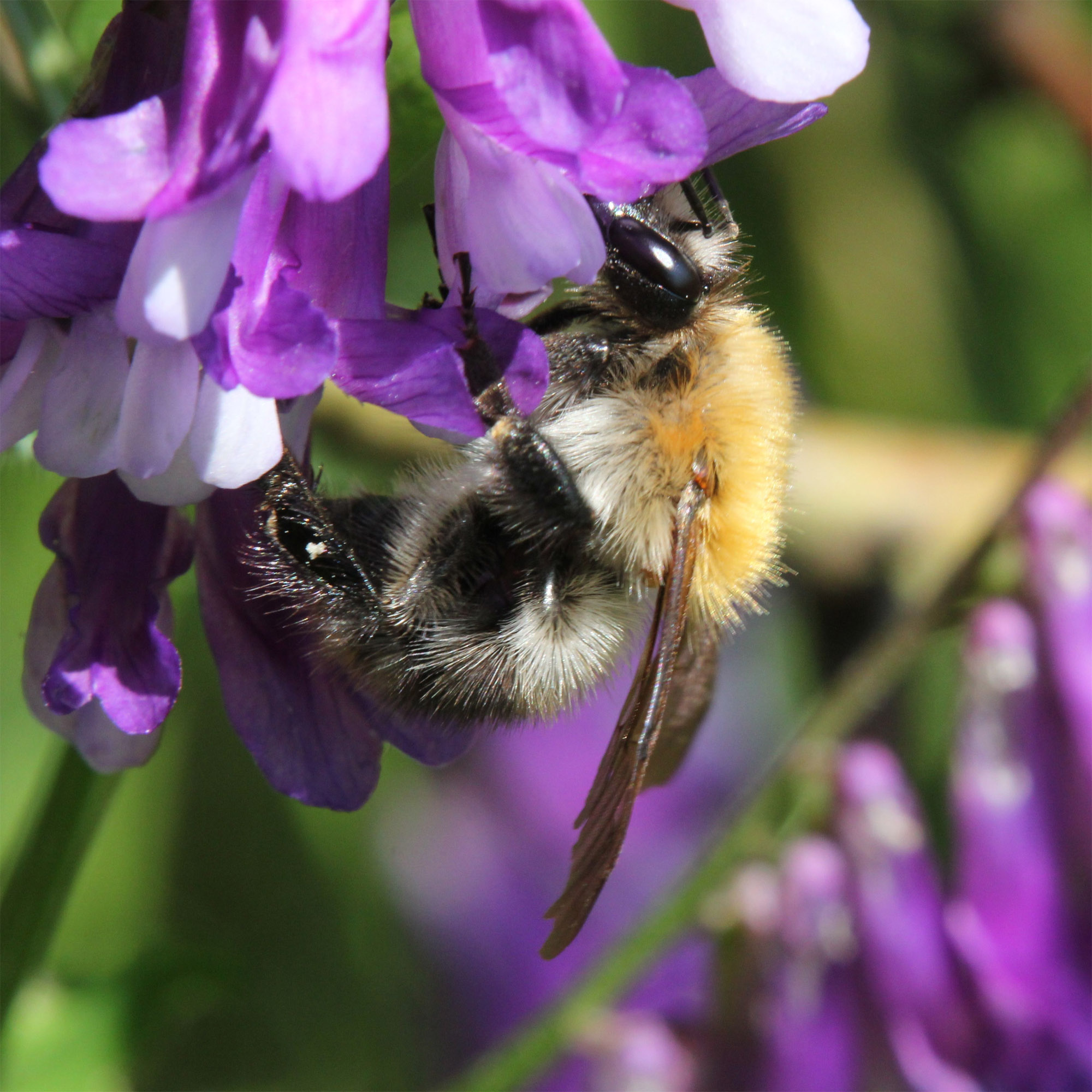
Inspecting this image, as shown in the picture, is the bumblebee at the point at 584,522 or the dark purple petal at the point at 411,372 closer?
the dark purple petal at the point at 411,372

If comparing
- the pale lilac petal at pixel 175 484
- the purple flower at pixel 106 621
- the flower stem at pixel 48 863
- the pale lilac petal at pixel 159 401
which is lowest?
the flower stem at pixel 48 863

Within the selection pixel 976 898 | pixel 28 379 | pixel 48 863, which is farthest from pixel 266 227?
pixel 976 898

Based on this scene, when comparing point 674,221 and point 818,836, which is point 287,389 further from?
point 818,836

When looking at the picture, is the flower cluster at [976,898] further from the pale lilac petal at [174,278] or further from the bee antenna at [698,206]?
the pale lilac petal at [174,278]

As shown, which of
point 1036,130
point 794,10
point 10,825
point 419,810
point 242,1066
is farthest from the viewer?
point 1036,130

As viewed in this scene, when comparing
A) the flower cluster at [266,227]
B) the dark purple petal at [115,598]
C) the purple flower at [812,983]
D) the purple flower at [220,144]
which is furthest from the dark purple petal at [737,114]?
the purple flower at [812,983]

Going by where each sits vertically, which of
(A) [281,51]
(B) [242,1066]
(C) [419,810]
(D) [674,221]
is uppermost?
(A) [281,51]

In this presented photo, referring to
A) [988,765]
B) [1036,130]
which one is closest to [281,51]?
[988,765]

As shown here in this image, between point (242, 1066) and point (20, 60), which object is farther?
point (242, 1066)

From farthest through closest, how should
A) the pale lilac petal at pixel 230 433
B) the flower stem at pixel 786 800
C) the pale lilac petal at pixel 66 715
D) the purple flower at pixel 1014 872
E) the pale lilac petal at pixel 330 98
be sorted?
the purple flower at pixel 1014 872, the flower stem at pixel 786 800, the pale lilac petal at pixel 66 715, the pale lilac petal at pixel 230 433, the pale lilac petal at pixel 330 98
